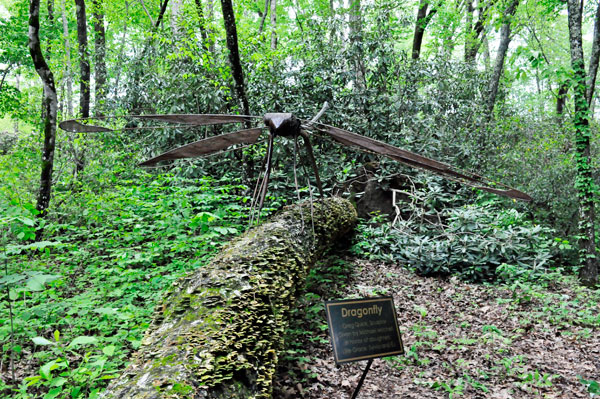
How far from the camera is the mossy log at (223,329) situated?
5.36ft

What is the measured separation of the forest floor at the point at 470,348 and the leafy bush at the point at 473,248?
1.35ft

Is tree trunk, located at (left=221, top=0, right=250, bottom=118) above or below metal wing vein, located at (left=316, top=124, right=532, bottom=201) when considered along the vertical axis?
above

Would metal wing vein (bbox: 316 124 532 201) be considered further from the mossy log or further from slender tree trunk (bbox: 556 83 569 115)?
slender tree trunk (bbox: 556 83 569 115)

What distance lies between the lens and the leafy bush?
219 inches

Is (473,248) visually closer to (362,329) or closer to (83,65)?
(362,329)

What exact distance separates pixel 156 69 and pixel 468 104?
784cm

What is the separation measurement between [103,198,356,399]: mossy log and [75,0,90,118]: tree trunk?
→ 619 centimetres

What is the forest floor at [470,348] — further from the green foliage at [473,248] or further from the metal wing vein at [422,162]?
the metal wing vein at [422,162]

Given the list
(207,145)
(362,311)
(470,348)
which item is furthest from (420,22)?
(362,311)

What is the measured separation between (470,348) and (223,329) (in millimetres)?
2913

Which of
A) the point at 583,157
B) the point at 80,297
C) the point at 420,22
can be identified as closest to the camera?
the point at 80,297

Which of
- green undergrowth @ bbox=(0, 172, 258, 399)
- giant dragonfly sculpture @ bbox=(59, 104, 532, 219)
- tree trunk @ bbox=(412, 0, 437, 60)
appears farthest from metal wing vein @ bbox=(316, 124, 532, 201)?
tree trunk @ bbox=(412, 0, 437, 60)

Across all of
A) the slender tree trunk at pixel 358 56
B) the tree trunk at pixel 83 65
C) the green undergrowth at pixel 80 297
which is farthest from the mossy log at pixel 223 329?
the tree trunk at pixel 83 65

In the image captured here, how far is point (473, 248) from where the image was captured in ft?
18.6
